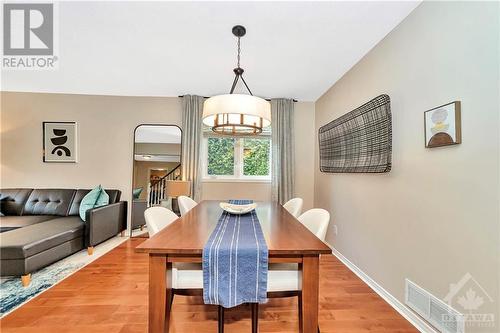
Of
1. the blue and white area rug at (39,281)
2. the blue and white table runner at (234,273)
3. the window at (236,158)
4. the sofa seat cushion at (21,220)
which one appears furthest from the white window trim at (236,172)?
the blue and white table runner at (234,273)

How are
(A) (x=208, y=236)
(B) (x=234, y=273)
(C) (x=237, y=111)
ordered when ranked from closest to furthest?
1. (B) (x=234, y=273)
2. (A) (x=208, y=236)
3. (C) (x=237, y=111)

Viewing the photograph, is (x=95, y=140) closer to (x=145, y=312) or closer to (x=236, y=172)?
(x=236, y=172)

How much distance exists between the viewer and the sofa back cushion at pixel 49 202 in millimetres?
3305

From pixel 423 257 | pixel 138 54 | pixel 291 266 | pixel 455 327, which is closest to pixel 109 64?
pixel 138 54

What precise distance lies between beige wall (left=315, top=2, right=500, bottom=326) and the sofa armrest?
3250 mm

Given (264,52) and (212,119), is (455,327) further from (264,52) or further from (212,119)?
(264,52)

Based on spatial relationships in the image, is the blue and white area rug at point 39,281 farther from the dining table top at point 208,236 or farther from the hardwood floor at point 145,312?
the dining table top at point 208,236

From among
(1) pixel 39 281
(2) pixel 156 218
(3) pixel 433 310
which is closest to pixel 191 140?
(2) pixel 156 218

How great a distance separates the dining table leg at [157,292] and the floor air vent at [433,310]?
174cm

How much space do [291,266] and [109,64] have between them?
3030 millimetres

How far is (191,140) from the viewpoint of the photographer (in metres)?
3.71

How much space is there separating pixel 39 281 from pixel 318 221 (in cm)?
273

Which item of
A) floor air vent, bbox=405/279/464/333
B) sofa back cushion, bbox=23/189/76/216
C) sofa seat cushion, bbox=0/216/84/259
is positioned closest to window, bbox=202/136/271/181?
sofa seat cushion, bbox=0/216/84/259

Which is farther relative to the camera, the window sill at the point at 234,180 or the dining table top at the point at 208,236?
the window sill at the point at 234,180
